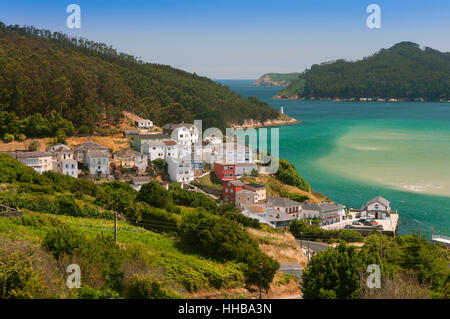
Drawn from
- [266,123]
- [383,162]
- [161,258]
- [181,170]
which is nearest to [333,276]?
[161,258]

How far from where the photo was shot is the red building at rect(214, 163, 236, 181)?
2794 cm

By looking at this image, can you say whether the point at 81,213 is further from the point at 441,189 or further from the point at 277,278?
the point at 441,189

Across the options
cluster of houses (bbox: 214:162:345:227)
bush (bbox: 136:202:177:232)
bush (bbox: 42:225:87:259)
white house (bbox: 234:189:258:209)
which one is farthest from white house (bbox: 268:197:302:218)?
bush (bbox: 42:225:87:259)

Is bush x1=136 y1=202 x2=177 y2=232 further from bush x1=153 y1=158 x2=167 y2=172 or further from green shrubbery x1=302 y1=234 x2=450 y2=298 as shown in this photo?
bush x1=153 y1=158 x2=167 y2=172

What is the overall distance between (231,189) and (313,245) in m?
7.79

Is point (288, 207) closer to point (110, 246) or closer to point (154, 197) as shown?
point (154, 197)

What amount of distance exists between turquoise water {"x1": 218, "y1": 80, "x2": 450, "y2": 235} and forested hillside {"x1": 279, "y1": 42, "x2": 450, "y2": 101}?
168 feet

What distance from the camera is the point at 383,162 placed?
125ft

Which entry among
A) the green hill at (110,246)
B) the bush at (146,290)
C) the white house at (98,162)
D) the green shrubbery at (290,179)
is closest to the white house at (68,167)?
the white house at (98,162)

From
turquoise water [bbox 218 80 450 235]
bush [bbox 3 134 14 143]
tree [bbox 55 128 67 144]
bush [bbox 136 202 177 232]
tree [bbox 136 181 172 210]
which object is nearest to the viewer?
bush [bbox 136 202 177 232]

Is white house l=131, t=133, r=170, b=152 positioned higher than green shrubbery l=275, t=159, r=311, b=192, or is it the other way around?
white house l=131, t=133, r=170, b=152

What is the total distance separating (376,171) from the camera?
34.9 metres
